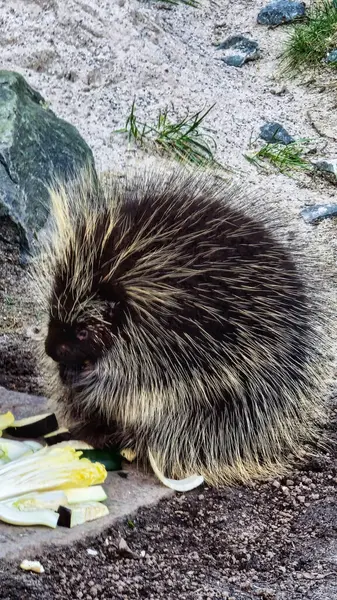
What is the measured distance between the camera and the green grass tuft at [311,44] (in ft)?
25.9

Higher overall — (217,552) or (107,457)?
(217,552)

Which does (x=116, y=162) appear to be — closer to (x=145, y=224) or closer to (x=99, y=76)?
(x=99, y=76)

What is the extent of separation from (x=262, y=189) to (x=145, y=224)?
8.27 ft

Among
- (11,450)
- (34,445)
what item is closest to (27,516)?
(11,450)

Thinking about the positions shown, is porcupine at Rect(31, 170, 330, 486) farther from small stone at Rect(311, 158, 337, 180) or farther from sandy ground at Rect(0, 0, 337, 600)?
small stone at Rect(311, 158, 337, 180)

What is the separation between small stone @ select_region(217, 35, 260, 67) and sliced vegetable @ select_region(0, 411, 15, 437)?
198 inches

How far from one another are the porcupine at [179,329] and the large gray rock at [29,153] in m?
1.08

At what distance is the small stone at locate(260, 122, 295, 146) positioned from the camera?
709cm

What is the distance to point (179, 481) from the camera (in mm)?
3764

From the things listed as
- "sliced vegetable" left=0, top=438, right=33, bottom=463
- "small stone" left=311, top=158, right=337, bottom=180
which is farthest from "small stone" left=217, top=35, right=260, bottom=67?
"sliced vegetable" left=0, top=438, right=33, bottom=463

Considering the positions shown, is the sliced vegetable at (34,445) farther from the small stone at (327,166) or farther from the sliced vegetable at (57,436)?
the small stone at (327,166)

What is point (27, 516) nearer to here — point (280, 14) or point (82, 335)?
point (82, 335)

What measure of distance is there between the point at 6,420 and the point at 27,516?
729mm

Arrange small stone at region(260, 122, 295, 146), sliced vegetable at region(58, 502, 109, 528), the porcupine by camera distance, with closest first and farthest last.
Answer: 1. sliced vegetable at region(58, 502, 109, 528)
2. the porcupine
3. small stone at region(260, 122, 295, 146)
